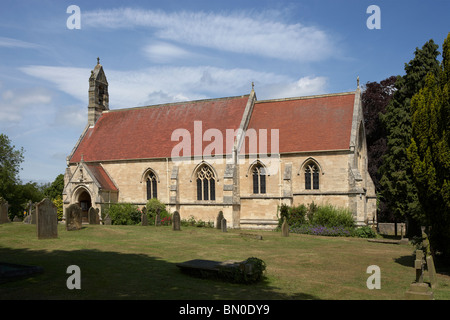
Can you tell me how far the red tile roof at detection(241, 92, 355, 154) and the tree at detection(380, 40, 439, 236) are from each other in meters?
3.30

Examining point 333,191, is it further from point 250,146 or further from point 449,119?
point 449,119

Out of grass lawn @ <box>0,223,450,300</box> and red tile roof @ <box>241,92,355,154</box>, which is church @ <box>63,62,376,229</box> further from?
grass lawn @ <box>0,223,450,300</box>

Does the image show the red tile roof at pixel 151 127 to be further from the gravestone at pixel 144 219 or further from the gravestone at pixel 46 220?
the gravestone at pixel 46 220

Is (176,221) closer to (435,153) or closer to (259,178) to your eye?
(259,178)

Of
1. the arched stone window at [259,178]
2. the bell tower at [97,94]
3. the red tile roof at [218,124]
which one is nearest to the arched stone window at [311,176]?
the red tile roof at [218,124]

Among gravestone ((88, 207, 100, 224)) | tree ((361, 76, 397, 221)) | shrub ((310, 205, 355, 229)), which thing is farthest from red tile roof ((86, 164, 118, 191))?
tree ((361, 76, 397, 221))

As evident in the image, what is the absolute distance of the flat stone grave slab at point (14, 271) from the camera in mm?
9734

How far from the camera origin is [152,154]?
33.1 meters

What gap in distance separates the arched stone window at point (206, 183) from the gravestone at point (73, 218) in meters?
12.4

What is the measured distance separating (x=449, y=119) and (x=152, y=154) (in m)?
24.3

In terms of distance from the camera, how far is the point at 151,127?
35500 mm

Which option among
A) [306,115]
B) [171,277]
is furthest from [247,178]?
[171,277]

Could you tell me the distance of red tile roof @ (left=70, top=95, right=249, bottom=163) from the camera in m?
33.0

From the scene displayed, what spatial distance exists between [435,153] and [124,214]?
951 inches
